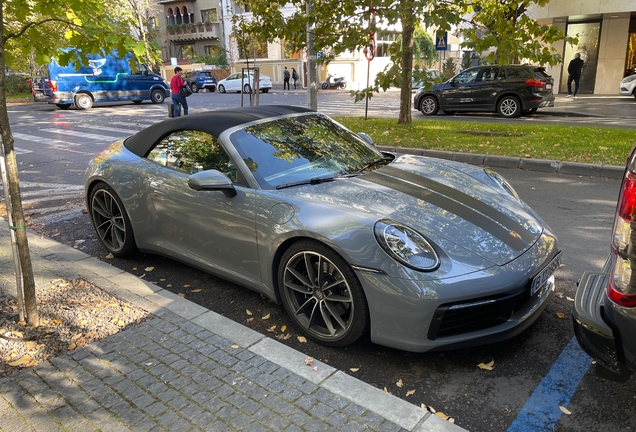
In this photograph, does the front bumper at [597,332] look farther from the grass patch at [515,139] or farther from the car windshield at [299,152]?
the grass patch at [515,139]

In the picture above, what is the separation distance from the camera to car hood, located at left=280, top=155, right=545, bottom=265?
297cm

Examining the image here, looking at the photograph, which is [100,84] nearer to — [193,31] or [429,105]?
[429,105]

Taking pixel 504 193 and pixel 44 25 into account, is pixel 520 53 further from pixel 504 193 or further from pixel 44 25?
pixel 44 25

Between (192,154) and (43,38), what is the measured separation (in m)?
1.35

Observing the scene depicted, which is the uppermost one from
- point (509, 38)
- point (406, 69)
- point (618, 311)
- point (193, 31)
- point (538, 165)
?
point (193, 31)

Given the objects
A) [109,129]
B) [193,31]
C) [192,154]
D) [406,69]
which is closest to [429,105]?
[406,69]

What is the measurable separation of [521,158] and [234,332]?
270 inches

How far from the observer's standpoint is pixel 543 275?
301cm

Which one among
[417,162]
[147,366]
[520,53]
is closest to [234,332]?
[147,366]

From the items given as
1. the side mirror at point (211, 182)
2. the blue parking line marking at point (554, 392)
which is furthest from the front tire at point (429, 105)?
the blue parking line marking at point (554, 392)

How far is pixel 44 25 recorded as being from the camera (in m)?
3.68

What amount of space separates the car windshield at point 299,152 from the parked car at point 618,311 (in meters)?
1.94

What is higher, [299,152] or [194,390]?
[299,152]

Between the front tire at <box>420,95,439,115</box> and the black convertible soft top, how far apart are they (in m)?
13.7
